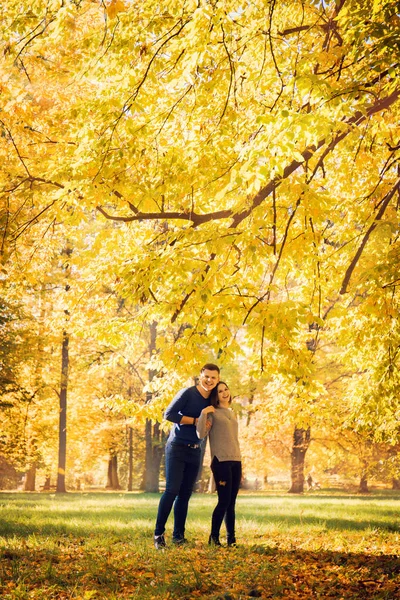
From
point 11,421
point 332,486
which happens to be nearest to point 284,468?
point 332,486

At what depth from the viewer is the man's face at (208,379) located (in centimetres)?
638

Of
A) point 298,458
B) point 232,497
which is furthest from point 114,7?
point 298,458

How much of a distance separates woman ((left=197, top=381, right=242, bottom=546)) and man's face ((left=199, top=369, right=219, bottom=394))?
160 mm

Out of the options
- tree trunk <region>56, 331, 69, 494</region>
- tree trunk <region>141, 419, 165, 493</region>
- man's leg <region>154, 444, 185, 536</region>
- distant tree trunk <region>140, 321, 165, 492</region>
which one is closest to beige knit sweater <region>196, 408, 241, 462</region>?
man's leg <region>154, 444, 185, 536</region>

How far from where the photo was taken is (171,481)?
6.20 meters

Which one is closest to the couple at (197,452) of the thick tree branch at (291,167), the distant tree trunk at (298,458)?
the thick tree branch at (291,167)

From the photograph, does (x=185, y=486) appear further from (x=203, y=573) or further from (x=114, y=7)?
(x=114, y=7)

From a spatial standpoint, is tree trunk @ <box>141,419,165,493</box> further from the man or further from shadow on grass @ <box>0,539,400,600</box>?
shadow on grass @ <box>0,539,400,600</box>

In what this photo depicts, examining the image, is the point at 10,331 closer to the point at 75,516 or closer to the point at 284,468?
the point at 75,516

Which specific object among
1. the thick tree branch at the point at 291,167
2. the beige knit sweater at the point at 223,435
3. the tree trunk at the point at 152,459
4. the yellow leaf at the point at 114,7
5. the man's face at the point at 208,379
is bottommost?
the tree trunk at the point at 152,459

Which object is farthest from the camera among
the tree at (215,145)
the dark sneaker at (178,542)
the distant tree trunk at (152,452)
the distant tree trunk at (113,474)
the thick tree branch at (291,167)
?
the distant tree trunk at (113,474)

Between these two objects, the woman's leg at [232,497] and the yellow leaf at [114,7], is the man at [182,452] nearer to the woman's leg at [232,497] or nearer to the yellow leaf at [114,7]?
the woman's leg at [232,497]

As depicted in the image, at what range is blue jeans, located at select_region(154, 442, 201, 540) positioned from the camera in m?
6.19

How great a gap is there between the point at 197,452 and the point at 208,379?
81cm
